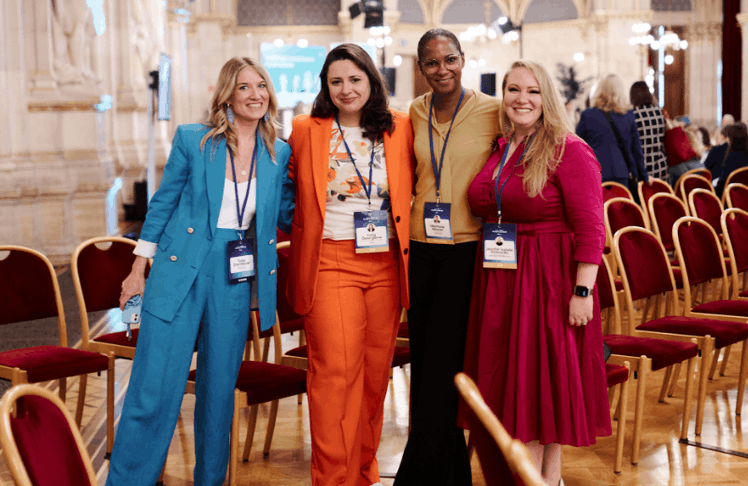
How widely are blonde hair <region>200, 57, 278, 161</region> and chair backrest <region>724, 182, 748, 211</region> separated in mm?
4596

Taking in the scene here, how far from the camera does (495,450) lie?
39.8 inches

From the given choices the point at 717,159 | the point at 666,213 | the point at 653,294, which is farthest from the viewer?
the point at 717,159

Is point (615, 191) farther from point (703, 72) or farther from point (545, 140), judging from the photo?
point (703, 72)

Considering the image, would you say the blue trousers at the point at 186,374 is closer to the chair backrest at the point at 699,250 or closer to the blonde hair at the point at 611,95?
the chair backrest at the point at 699,250

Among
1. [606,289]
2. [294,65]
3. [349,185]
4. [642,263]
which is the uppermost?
[294,65]

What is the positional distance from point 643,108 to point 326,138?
494 cm

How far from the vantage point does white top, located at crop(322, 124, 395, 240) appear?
269 centimetres

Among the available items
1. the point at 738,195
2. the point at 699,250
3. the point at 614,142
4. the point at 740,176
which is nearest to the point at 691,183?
the point at 738,195

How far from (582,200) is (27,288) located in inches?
101

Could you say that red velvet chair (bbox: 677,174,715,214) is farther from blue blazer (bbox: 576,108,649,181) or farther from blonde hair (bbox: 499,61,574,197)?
blonde hair (bbox: 499,61,574,197)

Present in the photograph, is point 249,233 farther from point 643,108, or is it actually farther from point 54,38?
point 54,38

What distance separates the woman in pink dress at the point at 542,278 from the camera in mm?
2535

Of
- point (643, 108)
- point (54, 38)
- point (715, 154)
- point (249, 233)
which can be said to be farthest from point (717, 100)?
point (249, 233)

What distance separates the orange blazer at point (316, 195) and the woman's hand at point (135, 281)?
0.55 m
